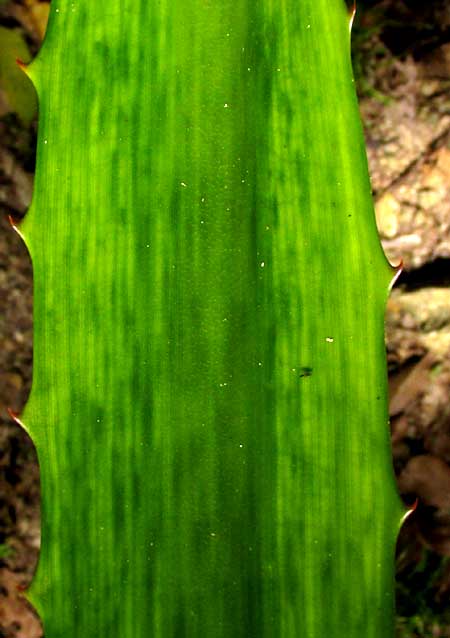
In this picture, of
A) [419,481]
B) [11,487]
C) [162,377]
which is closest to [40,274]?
[162,377]

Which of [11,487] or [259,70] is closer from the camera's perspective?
[259,70]

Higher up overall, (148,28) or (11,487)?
(148,28)

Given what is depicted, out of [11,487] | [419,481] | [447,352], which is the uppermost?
[447,352]

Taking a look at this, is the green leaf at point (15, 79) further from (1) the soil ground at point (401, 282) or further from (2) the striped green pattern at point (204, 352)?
(2) the striped green pattern at point (204, 352)

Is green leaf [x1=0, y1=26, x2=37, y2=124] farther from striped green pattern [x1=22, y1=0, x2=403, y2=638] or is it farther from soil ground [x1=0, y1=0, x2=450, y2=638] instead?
striped green pattern [x1=22, y1=0, x2=403, y2=638]

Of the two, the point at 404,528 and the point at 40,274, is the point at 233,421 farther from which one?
the point at 404,528

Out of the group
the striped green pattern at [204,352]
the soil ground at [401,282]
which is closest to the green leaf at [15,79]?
the soil ground at [401,282]

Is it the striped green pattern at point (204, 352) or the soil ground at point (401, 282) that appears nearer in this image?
the striped green pattern at point (204, 352)
